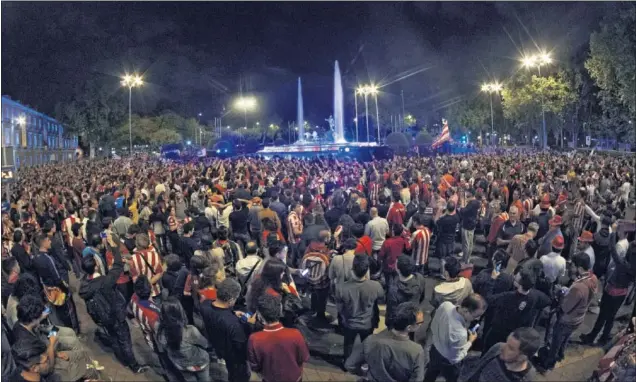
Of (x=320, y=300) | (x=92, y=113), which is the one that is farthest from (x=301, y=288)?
(x=92, y=113)

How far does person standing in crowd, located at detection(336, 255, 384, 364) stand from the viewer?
644 cm

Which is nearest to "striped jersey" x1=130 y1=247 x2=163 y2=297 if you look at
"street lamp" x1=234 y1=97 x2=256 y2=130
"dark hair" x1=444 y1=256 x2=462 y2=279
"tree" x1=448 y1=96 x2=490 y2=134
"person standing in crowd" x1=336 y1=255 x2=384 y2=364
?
"person standing in crowd" x1=336 y1=255 x2=384 y2=364

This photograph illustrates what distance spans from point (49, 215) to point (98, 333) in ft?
16.3

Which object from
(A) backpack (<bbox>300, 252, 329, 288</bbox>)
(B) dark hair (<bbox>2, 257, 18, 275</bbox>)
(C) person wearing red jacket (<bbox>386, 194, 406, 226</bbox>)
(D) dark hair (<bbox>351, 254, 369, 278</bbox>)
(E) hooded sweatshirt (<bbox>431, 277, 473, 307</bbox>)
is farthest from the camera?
(C) person wearing red jacket (<bbox>386, 194, 406, 226</bbox>)

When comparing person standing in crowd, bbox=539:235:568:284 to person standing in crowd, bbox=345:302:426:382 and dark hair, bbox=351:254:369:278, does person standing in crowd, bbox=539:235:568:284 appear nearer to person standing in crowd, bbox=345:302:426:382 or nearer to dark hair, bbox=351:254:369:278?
dark hair, bbox=351:254:369:278

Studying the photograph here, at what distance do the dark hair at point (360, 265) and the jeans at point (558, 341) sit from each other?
2.81 meters

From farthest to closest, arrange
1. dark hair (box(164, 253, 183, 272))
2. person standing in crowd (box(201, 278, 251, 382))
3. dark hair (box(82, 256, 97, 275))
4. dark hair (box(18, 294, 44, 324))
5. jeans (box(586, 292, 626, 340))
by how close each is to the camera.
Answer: jeans (box(586, 292, 626, 340))
dark hair (box(164, 253, 183, 272))
dark hair (box(82, 256, 97, 275))
person standing in crowd (box(201, 278, 251, 382))
dark hair (box(18, 294, 44, 324))

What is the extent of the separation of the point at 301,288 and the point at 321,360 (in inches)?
109

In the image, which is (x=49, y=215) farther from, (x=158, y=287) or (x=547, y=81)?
(x=547, y=81)

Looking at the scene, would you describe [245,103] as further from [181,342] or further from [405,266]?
[181,342]

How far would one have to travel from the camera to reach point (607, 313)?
25.9ft

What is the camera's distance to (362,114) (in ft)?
256

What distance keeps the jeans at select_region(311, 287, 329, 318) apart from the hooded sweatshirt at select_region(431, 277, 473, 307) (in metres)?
2.84

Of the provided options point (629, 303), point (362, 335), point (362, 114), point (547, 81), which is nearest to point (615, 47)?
point (547, 81)
